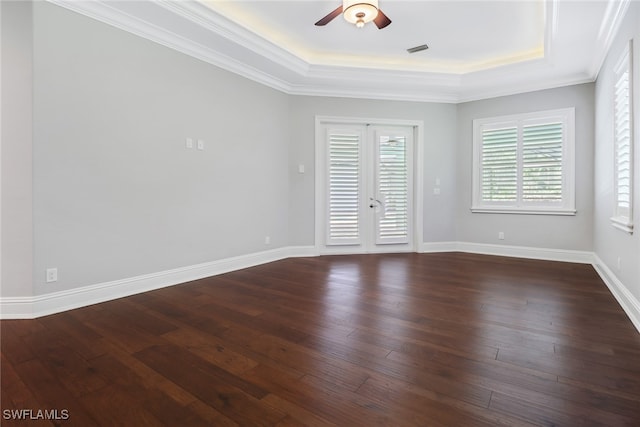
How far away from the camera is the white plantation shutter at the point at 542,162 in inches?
203

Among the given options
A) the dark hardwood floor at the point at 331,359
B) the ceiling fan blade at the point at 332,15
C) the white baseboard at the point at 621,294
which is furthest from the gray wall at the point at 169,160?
the ceiling fan blade at the point at 332,15

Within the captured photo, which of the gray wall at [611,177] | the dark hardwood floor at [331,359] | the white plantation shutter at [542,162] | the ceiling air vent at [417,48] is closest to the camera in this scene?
the dark hardwood floor at [331,359]

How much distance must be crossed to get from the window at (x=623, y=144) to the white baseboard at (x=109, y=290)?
4.37 meters

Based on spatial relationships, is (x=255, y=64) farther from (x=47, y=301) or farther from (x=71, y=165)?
(x=47, y=301)

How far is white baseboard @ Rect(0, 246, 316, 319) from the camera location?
273 cm

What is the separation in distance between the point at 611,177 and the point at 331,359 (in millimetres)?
3919

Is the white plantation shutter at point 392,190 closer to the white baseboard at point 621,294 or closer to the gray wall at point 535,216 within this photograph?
the gray wall at point 535,216

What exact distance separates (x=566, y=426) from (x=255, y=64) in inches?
188

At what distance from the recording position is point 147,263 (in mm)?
3543

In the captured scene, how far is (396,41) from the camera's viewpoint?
14.5 feet

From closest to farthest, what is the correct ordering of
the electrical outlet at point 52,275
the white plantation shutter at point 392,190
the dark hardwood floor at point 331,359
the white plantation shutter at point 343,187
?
the dark hardwood floor at point 331,359 < the electrical outlet at point 52,275 < the white plantation shutter at point 343,187 < the white plantation shutter at point 392,190

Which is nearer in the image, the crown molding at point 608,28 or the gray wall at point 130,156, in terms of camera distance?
the gray wall at point 130,156

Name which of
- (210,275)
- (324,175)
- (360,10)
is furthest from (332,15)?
(210,275)

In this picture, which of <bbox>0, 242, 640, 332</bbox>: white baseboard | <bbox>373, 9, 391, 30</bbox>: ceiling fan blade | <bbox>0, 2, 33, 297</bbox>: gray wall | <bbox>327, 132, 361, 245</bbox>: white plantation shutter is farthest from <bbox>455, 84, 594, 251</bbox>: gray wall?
<bbox>0, 2, 33, 297</bbox>: gray wall
